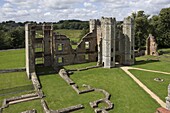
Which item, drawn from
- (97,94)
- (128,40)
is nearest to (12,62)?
(128,40)

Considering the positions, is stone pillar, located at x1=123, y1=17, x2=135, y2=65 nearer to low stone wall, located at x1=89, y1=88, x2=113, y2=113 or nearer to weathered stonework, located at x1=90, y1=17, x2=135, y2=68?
weathered stonework, located at x1=90, y1=17, x2=135, y2=68

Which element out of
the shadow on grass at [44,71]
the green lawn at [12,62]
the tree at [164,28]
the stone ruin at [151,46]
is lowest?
the shadow on grass at [44,71]

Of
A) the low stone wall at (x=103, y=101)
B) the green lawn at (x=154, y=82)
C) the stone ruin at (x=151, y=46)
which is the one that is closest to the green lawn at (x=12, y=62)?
the low stone wall at (x=103, y=101)

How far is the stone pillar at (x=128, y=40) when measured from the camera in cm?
3919

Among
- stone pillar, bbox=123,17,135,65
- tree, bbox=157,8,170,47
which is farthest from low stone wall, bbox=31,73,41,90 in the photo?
tree, bbox=157,8,170,47

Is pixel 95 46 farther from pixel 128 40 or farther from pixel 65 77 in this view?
pixel 65 77

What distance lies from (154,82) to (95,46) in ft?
53.1

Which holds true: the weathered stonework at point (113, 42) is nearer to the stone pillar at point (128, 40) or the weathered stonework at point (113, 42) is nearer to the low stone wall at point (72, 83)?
the stone pillar at point (128, 40)

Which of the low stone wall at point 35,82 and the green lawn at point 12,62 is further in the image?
the green lawn at point 12,62

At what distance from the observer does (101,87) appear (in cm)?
2705

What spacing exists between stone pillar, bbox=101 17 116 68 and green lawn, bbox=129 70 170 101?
16.5 ft

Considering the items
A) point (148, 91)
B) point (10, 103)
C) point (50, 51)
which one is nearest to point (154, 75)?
point (148, 91)

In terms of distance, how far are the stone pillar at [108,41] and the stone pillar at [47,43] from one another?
33.7ft

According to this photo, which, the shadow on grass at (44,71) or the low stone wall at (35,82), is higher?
the shadow on grass at (44,71)
